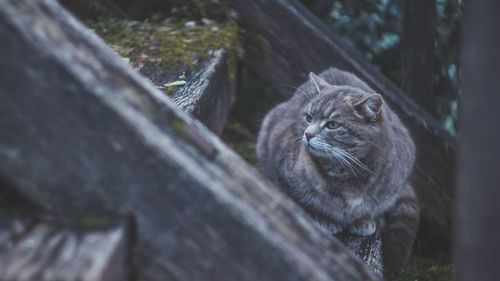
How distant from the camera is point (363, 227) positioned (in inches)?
91.5

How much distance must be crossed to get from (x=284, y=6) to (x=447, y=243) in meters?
2.23

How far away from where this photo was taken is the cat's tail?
2.28m

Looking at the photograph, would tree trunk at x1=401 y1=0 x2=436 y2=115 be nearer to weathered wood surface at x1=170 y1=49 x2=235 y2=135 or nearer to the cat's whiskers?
the cat's whiskers

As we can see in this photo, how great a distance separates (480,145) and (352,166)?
158 centimetres

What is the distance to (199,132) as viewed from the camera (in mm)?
976

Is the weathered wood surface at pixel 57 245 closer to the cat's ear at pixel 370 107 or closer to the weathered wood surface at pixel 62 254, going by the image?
the weathered wood surface at pixel 62 254

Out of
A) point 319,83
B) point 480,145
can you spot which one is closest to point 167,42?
point 319,83

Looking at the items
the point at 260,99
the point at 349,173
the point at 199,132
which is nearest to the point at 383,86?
the point at 349,173

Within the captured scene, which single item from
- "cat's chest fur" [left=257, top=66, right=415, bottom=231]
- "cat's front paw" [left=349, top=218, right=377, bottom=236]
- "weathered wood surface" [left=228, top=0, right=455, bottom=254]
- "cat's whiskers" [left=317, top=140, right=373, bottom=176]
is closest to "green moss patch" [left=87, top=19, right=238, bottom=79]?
"weathered wood surface" [left=228, top=0, right=455, bottom=254]

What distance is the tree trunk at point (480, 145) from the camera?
0.68 m

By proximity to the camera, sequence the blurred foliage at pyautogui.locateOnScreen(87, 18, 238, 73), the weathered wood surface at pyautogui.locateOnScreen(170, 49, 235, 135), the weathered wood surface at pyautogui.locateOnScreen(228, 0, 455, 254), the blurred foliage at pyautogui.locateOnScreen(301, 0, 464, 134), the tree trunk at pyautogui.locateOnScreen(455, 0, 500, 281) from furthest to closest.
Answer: the blurred foliage at pyautogui.locateOnScreen(301, 0, 464, 134) → the weathered wood surface at pyautogui.locateOnScreen(228, 0, 455, 254) → the blurred foliage at pyautogui.locateOnScreen(87, 18, 238, 73) → the weathered wood surface at pyautogui.locateOnScreen(170, 49, 235, 135) → the tree trunk at pyautogui.locateOnScreen(455, 0, 500, 281)

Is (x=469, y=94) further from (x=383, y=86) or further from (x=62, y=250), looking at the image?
(x=383, y=86)

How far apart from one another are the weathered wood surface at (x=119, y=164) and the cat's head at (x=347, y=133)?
1.44 meters

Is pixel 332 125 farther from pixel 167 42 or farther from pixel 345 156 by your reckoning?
pixel 167 42
